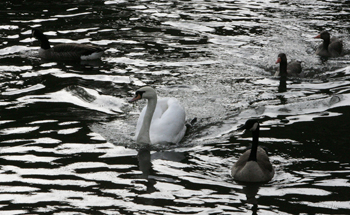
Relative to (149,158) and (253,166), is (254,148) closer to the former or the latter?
(253,166)

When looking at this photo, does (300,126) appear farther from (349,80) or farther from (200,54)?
(200,54)

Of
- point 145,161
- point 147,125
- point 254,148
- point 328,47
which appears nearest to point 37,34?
point 147,125

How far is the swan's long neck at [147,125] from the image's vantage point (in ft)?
40.0

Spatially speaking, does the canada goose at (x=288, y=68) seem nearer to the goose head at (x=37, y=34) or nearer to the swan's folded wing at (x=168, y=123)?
the swan's folded wing at (x=168, y=123)

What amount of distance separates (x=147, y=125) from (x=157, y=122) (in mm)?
566

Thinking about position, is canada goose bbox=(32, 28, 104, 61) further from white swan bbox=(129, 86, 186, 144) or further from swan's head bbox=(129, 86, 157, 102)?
swan's head bbox=(129, 86, 157, 102)

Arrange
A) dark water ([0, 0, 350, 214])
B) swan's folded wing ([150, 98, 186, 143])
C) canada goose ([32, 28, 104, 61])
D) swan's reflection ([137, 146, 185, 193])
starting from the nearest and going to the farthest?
dark water ([0, 0, 350, 214]), swan's reflection ([137, 146, 185, 193]), swan's folded wing ([150, 98, 186, 143]), canada goose ([32, 28, 104, 61])

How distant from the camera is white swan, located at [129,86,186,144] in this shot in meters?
12.2

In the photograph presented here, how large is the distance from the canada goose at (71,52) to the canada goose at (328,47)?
688 centimetres

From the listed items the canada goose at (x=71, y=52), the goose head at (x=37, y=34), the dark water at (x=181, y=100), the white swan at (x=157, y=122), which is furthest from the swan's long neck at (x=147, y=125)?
the goose head at (x=37, y=34)

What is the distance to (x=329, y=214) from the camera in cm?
908

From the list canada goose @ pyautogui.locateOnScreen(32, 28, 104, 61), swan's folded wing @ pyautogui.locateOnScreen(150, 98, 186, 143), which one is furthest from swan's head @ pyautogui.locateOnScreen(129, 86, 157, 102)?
canada goose @ pyautogui.locateOnScreen(32, 28, 104, 61)

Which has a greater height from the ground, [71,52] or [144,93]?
[144,93]

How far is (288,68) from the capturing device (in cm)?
1702
